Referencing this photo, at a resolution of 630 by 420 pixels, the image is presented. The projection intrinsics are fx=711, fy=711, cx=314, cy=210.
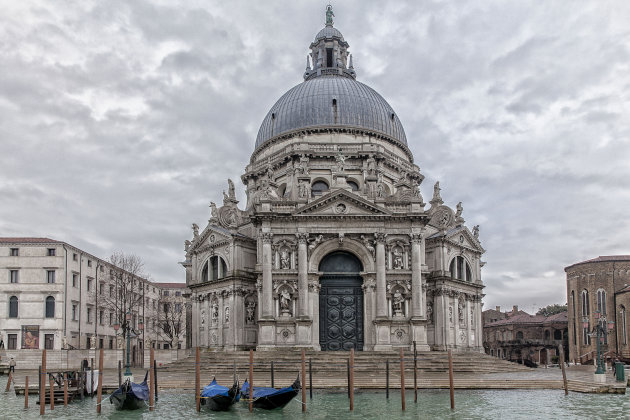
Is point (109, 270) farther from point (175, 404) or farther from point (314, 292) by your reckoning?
point (175, 404)

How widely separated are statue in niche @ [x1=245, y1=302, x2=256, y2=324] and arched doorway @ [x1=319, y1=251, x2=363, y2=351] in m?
5.67

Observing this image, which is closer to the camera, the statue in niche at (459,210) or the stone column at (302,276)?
the stone column at (302,276)

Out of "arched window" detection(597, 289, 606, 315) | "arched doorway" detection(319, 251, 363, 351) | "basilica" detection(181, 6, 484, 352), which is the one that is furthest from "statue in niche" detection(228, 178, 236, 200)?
"arched window" detection(597, 289, 606, 315)

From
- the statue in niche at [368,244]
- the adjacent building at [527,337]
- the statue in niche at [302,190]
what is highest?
the statue in niche at [302,190]

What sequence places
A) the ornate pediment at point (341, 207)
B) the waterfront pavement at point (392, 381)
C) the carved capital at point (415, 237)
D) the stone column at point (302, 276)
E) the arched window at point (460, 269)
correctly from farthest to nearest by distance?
1. the arched window at point (460, 269)
2. the carved capital at point (415, 237)
3. the ornate pediment at point (341, 207)
4. the stone column at point (302, 276)
5. the waterfront pavement at point (392, 381)

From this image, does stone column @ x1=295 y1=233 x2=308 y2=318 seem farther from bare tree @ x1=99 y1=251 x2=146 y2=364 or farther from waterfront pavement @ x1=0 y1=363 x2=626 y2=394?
bare tree @ x1=99 y1=251 x2=146 y2=364

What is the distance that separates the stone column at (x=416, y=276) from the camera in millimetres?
41375

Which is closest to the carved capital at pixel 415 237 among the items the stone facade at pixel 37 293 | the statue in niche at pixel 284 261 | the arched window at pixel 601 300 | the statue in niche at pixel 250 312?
the statue in niche at pixel 284 261

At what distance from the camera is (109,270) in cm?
6556

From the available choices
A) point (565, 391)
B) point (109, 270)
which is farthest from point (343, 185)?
point (109, 270)

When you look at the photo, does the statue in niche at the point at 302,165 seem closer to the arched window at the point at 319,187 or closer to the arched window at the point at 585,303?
the arched window at the point at 319,187

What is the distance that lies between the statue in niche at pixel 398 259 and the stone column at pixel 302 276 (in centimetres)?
533

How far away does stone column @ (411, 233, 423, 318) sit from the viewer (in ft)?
136

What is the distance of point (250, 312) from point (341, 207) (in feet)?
32.2
